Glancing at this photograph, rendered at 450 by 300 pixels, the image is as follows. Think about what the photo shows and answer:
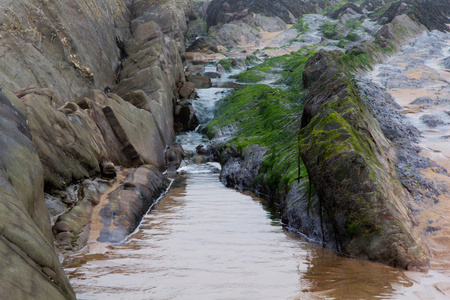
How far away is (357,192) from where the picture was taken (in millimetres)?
5496

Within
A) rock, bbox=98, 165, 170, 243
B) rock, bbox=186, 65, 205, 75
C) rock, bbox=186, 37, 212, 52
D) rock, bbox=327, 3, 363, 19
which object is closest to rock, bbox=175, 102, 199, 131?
rock, bbox=98, 165, 170, 243

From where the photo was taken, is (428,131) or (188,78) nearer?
(428,131)

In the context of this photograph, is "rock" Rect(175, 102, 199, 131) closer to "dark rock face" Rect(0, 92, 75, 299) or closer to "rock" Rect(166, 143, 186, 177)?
"rock" Rect(166, 143, 186, 177)

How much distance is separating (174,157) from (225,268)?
893cm

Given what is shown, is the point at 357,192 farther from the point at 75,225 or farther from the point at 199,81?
the point at 199,81

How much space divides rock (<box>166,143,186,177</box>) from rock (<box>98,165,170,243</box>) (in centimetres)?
287

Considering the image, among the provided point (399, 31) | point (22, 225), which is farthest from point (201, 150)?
point (399, 31)

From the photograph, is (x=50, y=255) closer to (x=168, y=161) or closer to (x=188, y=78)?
(x=168, y=161)

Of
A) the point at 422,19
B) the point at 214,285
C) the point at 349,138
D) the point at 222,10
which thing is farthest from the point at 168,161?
the point at 222,10

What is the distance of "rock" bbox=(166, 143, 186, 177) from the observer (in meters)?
12.7

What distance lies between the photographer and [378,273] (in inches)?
177

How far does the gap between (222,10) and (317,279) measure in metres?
50.3

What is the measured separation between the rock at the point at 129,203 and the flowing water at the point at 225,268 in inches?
9.2

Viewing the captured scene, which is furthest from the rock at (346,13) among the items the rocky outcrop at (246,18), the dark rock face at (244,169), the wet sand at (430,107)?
the dark rock face at (244,169)
